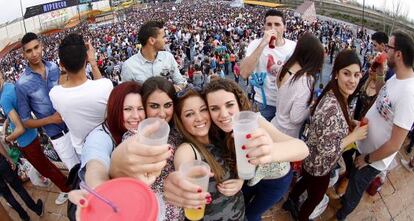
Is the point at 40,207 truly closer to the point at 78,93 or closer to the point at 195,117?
the point at 78,93

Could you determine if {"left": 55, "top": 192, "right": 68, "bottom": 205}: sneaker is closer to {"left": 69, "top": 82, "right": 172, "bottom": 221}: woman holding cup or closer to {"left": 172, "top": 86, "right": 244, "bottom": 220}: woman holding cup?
{"left": 69, "top": 82, "right": 172, "bottom": 221}: woman holding cup

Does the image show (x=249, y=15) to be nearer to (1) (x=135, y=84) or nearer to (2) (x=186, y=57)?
(2) (x=186, y=57)

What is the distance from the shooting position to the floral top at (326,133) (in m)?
2.23

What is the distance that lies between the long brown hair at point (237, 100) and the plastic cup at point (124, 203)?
848 mm

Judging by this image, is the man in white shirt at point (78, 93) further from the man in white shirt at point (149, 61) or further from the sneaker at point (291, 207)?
the sneaker at point (291, 207)

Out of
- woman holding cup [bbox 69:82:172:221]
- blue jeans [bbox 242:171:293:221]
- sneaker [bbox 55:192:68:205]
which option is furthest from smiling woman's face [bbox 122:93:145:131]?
sneaker [bbox 55:192:68:205]

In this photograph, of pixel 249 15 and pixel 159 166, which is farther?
pixel 249 15

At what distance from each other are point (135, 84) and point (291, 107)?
4.35ft

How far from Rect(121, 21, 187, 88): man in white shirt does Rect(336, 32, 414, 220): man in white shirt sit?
1.88 meters

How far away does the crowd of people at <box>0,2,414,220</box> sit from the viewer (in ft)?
5.09

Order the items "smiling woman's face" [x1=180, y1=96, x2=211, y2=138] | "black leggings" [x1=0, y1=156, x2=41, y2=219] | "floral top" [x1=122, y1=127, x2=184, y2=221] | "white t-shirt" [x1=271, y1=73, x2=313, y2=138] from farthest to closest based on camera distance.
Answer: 1. "black leggings" [x1=0, y1=156, x2=41, y2=219]
2. "white t-shirt" [x1=271, y1=73, x2=313, y2=138]
3. "smiling woman's face" [x1=180, y1=96, x2=211, y2=138]
4. "floral top" [x1=122, y1=127, x2=184, y2=221]

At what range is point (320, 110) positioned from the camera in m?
2.28

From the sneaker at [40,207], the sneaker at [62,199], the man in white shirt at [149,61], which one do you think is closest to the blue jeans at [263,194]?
the man in white shirt at [149,61]

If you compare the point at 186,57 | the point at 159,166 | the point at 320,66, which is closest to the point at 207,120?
the point at 159,166
